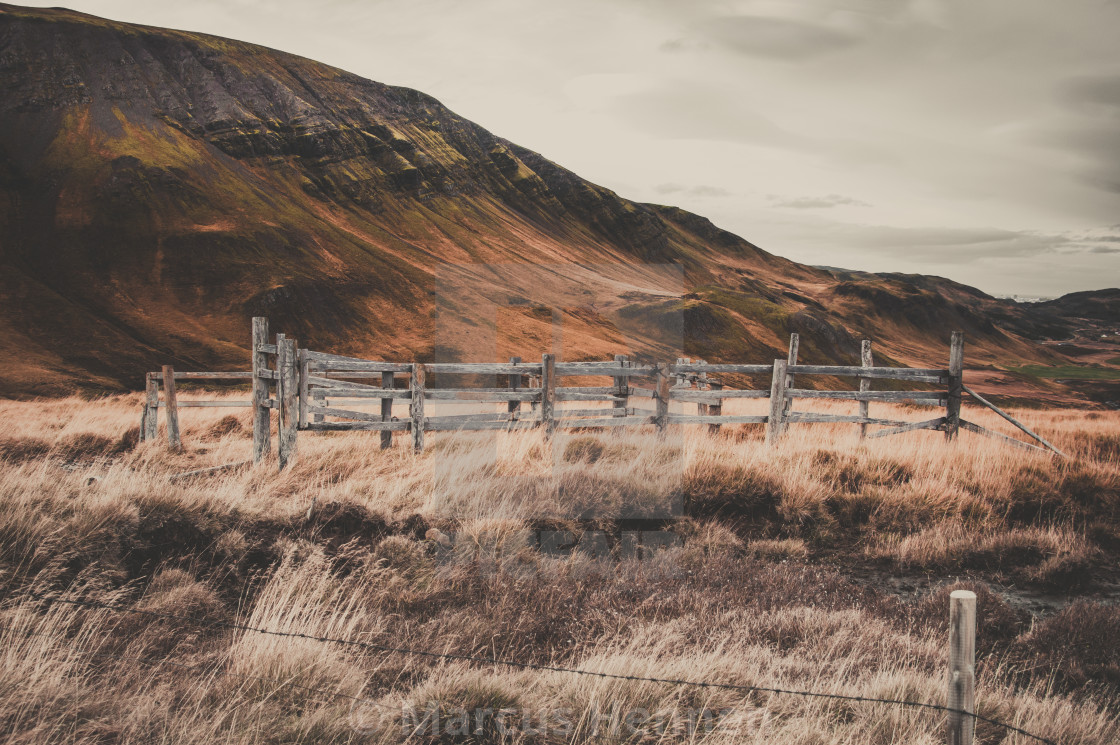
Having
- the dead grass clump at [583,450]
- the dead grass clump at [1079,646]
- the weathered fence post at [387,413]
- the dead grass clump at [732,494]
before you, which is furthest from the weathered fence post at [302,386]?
the dead grass clump at [1079,646]

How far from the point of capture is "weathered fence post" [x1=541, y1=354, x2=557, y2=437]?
1001 centimetres

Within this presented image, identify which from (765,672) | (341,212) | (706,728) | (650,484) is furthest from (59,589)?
(341,212)

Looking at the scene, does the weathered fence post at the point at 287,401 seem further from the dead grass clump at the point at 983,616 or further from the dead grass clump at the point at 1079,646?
the dead grass clump at the point at 1079,646

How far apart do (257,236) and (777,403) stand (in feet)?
234

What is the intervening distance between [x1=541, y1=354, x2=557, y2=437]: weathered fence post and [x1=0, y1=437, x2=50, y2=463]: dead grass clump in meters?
7.94

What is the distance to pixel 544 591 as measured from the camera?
4.90 m

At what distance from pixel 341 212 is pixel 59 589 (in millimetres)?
91839

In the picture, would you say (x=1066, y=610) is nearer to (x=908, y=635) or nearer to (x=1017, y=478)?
(x=908, y=635)

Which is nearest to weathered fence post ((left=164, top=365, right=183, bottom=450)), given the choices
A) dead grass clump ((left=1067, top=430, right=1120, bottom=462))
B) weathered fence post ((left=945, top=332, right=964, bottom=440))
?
weathered fence post ((left=945, top=332, right=964, bottom=440))

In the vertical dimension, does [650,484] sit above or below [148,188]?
below

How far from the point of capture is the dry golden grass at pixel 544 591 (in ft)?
10.6

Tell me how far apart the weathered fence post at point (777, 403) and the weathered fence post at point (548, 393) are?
366 cm

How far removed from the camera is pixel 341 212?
8838cm

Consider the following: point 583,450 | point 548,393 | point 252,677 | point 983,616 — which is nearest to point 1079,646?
point 983,616
